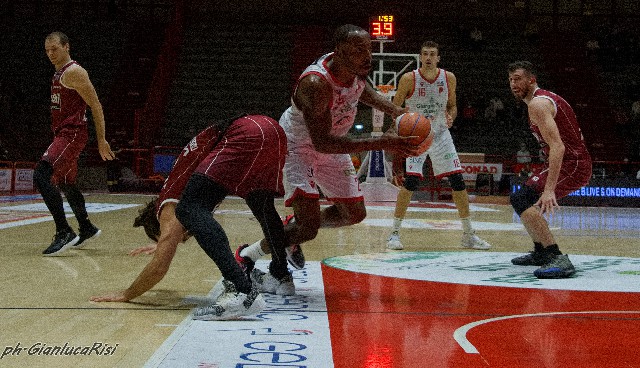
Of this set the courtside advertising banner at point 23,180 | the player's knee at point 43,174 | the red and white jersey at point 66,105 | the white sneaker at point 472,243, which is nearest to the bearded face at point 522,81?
the white sneaker at point 472,243

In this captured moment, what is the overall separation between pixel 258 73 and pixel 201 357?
76.4 feet

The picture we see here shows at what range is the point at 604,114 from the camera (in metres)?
24.1

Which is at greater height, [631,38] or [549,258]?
[631,38]

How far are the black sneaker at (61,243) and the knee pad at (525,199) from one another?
3332mm

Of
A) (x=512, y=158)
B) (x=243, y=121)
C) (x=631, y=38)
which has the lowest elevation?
(x=512, y=158)

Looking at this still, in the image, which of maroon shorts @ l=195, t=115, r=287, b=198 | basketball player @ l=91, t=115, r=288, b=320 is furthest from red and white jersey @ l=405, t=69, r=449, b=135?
maroon shorts @ l=195, t=115, r=287, b=198

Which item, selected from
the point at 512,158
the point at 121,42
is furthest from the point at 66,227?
the point at 121,42

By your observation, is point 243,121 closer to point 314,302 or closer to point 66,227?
point 314,302

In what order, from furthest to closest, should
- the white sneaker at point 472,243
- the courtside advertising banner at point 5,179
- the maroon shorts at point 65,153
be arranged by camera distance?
the courtside advertising banner at point 5,179, the white sneaker at point 472,243, the maroon shorts at point 65,153

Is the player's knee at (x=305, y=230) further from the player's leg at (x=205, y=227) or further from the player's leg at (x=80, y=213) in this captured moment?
the player's leg at (x=80, y=213)

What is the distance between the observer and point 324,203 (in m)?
15.2

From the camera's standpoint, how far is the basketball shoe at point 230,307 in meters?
3.34

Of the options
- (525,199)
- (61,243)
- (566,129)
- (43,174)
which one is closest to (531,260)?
(525,199)

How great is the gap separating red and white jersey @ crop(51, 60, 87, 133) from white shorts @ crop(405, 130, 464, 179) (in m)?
2.84
